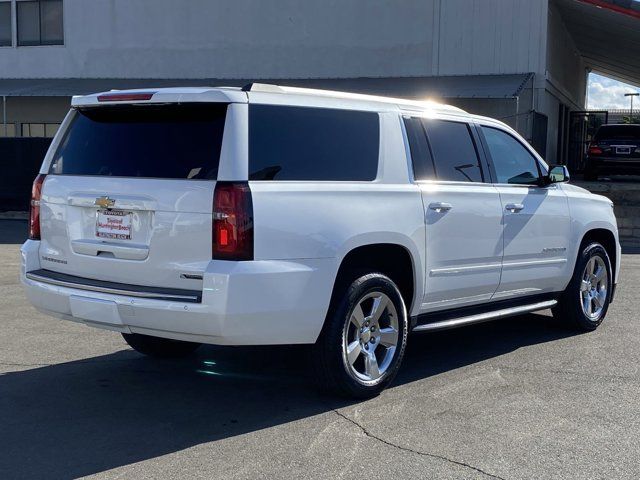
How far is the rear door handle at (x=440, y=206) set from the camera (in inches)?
228

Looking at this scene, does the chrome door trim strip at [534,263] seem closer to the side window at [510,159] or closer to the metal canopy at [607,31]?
the side window at [510,159]

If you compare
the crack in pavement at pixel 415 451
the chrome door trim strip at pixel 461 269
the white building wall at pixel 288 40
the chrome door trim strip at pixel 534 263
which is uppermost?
the white building wall at pixel 288 40

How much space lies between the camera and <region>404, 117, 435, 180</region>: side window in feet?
19.1

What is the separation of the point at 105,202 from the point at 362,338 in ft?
6.14

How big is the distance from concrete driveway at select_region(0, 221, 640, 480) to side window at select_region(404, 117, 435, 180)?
4.90 feet

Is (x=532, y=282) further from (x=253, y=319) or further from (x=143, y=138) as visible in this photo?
(x=143, y=138)

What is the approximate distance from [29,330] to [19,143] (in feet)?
41.6

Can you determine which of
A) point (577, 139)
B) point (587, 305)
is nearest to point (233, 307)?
point (587, 305)

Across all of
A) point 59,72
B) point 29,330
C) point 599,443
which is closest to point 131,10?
point 59,72

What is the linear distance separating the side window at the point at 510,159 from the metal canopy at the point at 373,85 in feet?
40.2

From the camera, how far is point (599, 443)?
464cm

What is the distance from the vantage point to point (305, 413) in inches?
201

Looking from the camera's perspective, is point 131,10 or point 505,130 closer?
point 505,130

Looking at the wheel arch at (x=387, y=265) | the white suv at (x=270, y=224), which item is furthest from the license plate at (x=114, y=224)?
the wheel arch at (x=387, y=265)
